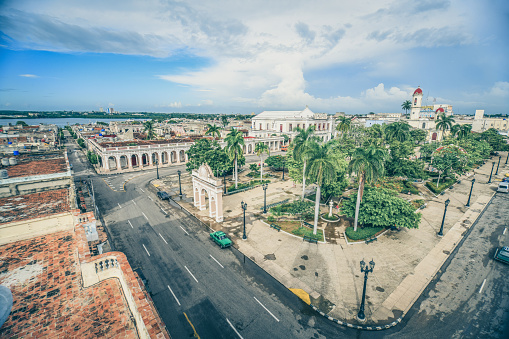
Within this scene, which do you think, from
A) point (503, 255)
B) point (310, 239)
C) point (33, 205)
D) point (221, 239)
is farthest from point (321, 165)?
point (33, 205)

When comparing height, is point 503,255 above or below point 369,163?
below

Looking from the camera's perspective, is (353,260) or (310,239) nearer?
(353,260)

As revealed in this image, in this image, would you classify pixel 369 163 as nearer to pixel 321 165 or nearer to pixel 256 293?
pixel 321 165

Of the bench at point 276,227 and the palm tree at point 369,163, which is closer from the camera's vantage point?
the palm tree at point 369,163

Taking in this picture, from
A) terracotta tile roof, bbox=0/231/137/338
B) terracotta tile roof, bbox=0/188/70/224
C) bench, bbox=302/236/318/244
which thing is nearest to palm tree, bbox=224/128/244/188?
bench, bbox=302/236/318/244

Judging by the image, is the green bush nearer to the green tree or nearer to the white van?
the green tree

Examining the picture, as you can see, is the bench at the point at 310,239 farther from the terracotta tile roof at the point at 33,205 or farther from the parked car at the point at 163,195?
the parked car at the point at 163,195

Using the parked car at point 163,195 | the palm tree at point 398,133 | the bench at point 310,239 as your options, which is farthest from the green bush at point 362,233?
the palm tree at point 398,133
